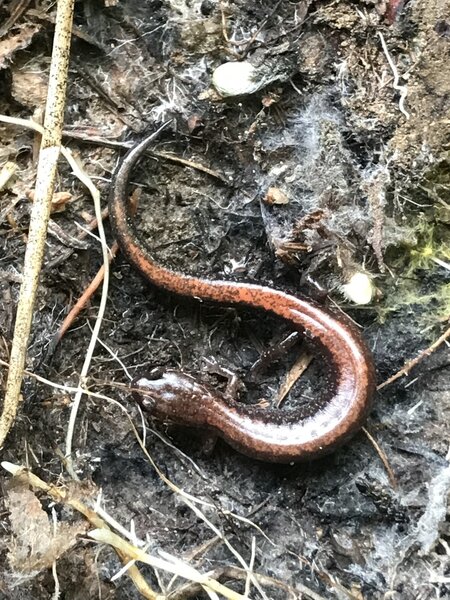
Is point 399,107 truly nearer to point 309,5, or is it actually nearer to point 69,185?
point 309,5

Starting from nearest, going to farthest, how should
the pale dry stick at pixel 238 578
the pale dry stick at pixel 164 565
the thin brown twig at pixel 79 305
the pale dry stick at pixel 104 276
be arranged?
the pale dry stick at pixel 164 565 → the pale dry stick at pixel 238 578 → the pale dry stick at pixel 104 276 → the thin brown twig at pixel 79 305

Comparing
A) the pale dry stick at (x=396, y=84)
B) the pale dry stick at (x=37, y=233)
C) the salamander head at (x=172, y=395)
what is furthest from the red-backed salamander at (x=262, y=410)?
the pale dry stick at (x=396, y=84)

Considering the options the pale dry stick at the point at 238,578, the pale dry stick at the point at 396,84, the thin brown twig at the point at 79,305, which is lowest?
the pale dry stick at the point at 238,578

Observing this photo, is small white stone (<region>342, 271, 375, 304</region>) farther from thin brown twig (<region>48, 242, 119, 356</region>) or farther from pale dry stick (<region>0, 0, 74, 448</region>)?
pale dry stick (<region>0, 0, 74, 448</region>)

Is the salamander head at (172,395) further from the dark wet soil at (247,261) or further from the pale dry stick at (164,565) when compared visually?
the pale dry stick at (164,565)

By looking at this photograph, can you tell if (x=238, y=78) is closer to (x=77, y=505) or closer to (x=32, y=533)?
(x=77, y=505)

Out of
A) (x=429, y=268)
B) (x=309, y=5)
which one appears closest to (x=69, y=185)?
(x=309, y=5)
